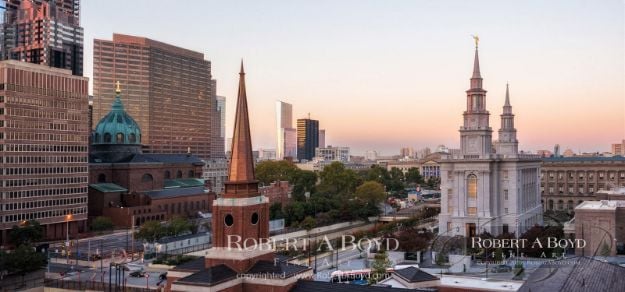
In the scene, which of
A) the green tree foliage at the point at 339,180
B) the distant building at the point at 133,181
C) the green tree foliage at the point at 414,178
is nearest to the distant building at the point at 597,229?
the distant building at the point at 133,181

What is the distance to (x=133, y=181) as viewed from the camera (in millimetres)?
99938

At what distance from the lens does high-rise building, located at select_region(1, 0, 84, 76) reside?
146m

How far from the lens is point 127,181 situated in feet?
325

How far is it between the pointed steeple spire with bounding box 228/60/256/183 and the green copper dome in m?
78.7

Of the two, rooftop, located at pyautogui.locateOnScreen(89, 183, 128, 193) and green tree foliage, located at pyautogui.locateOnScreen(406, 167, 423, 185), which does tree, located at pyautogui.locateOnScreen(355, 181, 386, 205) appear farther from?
green tree foliage, located at pyautogui.locateOnScreen(406, 167, 423, 185)

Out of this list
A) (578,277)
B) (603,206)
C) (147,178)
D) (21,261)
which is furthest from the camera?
(147,178)

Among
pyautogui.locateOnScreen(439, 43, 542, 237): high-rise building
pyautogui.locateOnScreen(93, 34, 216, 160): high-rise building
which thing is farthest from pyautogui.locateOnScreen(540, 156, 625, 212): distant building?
pyautogui.locateOnScreen(93, 34, 216, 160): high-rise building

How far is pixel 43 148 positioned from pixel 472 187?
5539cm

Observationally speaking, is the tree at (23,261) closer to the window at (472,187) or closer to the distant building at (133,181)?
the distant building at (133,181)

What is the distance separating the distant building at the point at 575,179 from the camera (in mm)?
109562

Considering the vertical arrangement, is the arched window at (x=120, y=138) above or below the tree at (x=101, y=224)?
above

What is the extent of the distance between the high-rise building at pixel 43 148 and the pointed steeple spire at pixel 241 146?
49.5 m

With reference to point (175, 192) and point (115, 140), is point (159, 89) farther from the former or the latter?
point (175, 192)

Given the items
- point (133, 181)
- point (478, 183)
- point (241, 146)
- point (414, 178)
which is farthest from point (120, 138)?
point (414, 178)
